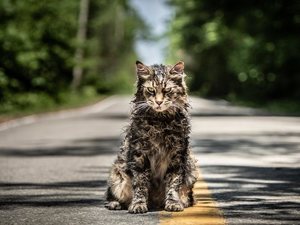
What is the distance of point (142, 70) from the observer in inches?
245

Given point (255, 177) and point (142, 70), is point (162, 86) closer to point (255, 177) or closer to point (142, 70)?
point (142, 70)

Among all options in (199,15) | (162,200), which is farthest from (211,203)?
(199,15)

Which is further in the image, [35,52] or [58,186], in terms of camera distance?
[35,52]

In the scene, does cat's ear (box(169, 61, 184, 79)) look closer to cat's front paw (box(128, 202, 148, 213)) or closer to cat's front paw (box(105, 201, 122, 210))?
cat's front paw (box(128, 202, 148, 213))

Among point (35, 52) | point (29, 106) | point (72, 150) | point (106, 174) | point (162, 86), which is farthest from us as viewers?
point (35, 52)

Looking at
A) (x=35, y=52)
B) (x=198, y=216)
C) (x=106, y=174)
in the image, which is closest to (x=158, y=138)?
(x=198, y=216)

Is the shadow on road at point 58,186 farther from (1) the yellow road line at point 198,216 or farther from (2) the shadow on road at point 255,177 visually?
(2) the shadow on road at point 255,177

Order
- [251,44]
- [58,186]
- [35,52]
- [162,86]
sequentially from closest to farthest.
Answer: [162,86] < [58,186] < [35,52] < [251,44]

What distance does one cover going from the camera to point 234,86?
62.8 metres

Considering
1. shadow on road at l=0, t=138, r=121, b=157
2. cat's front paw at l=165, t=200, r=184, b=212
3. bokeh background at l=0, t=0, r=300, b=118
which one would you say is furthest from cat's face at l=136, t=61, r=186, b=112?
bokeh background at l=0, t=0, r=300, b=118

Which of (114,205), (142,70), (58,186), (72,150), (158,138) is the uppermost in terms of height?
(72,150)

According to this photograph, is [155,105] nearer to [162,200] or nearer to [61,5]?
[162,200]

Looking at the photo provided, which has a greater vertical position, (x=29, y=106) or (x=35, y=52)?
(x=35, y=52)

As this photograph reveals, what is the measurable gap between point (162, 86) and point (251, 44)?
118 ft
